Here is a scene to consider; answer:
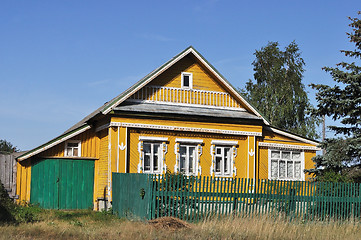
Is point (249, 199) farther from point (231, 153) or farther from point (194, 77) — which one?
point (194, 77)

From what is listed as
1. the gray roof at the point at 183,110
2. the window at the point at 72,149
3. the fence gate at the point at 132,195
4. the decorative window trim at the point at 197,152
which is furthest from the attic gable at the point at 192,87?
the fence gate at the point at 132,195

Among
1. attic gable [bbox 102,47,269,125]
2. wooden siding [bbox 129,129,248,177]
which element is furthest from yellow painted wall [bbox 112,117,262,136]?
attic gable [bbox 102,47,269,125]

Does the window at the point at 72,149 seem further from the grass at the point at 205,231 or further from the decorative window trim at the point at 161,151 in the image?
the grass at the point at 205,231

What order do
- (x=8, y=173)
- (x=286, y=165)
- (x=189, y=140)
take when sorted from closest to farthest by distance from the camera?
(x=8, y=173), (x=189, y=140), (x=286, y=165)

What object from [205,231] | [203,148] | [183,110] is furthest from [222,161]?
[205,231]

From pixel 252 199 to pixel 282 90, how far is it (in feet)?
90.5

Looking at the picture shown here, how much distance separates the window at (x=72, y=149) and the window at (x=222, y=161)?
657cm

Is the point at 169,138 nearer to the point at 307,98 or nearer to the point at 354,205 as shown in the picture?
the point at 354,205

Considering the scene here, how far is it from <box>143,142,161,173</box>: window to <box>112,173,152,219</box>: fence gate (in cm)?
207

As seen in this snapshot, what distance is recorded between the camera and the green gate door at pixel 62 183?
79.7 ft

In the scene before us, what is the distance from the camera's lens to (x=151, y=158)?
2397cm

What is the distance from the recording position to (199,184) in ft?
57.7

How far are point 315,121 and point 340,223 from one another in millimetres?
29304

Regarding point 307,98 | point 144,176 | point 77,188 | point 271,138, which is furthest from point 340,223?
point 307,98
